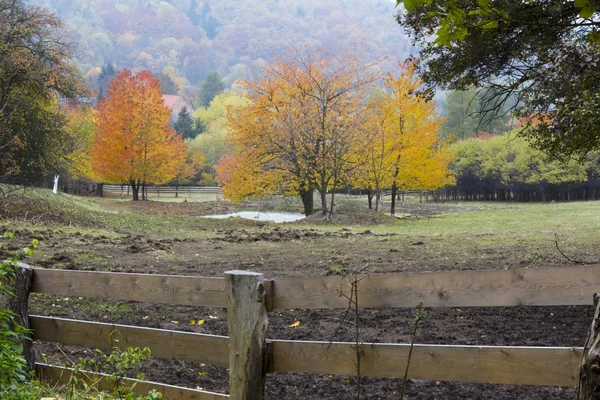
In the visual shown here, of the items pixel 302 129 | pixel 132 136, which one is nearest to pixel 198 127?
pixel 132 136

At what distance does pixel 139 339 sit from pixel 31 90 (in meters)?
19.0

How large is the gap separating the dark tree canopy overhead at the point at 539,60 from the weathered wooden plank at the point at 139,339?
5.34 metres

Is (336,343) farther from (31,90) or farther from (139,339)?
(31,90)

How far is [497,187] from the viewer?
52375 millimetres

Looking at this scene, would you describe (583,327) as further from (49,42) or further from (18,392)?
(49,42)

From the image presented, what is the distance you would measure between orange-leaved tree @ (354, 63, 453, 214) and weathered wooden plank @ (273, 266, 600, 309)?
25659mm

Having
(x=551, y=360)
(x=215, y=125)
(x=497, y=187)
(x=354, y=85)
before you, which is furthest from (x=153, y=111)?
(x=551, y=360)

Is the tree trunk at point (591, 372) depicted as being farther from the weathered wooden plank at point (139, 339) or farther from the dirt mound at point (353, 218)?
the dirt mound at point (353, 218)

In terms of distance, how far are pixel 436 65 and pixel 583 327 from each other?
709 centimetres

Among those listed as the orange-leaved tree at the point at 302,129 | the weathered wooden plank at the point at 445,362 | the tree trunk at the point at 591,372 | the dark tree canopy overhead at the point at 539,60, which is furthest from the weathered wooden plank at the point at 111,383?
the orange-leaved tree at the point at 302,129

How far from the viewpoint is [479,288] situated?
11.1ft

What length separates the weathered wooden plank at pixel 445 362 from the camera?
331 cm

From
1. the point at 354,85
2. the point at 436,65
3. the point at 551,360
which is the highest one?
the point at 354,85

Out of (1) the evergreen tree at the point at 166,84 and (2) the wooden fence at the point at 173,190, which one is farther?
(1) the evergreen tree at the point at 166,84
